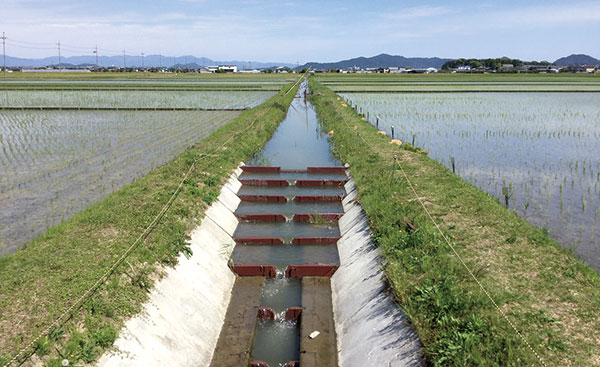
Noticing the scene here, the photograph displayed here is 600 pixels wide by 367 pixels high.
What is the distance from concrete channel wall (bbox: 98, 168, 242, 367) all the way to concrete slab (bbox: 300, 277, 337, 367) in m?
1.74

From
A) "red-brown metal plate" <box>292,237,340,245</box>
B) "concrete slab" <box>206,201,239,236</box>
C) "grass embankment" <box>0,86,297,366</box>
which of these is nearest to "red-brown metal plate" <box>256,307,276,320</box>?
"grass embankment" <box>0,86,297,366</box>

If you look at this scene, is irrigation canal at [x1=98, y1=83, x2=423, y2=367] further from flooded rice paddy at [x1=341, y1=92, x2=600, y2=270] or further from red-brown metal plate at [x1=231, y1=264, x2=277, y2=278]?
flooded rice paddy at [x1=341, y1=92, x2=600, y2=270]

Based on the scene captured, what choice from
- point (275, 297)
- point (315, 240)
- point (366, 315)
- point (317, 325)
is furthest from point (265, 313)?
point (315, 240)

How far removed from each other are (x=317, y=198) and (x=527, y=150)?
13.1 metres

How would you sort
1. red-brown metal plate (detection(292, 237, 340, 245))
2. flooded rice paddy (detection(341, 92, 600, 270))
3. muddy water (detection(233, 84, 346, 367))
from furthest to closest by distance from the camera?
flooded rice paddy (detection(341, 92, 600, 270)) → red-brown metal plate (detection(292, 237, 340, 245)) → muddy water (detection(233, 84, 346, 367))

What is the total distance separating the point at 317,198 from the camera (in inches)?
623

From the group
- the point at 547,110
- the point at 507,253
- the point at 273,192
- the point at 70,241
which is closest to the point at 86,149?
the point at 273,192

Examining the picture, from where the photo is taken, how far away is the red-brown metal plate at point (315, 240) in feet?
40.0

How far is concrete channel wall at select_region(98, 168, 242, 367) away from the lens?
263 inches

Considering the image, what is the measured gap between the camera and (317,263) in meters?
11.5

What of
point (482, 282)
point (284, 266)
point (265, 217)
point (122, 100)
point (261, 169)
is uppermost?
point (122, 100)

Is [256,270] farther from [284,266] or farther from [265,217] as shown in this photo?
[265,217]

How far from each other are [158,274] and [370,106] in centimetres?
3700

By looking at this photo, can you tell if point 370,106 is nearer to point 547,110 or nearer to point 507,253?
point 547,110
